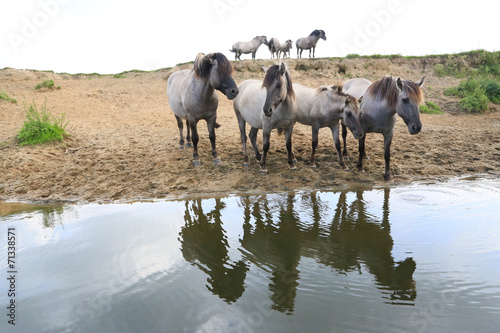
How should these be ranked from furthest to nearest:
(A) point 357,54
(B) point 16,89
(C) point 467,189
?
(A) point 357,54 < (B) point 16,89 < (C) point 467,189

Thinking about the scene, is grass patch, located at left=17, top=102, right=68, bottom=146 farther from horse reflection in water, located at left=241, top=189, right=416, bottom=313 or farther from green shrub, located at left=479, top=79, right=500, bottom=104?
green shrub, located at left=479, top=79, right=500, bottom=104

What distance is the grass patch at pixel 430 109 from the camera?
41.8ft

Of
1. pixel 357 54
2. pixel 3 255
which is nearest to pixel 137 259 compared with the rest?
pixel 3 255

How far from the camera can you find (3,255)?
3.38 m

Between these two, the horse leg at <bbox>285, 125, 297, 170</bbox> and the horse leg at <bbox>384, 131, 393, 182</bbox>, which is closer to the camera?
the horse leg at <bbox>384, 131, 393, 182</bbox>

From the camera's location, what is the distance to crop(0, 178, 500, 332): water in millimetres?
2297

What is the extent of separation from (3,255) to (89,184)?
2594 millimetres

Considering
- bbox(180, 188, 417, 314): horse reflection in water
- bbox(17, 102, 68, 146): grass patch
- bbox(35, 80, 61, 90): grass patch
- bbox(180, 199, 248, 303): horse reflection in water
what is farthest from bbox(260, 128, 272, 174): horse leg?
bbox(35, 80, 61, 90): grass patch

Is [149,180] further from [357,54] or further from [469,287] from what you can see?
[357,54]

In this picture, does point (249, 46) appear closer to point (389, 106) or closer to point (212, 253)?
point (389, 106)

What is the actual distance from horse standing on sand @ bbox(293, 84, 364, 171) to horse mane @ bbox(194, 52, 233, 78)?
1808 millimetres

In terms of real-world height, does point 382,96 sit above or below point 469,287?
above

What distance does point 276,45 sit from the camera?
2206 centimetres

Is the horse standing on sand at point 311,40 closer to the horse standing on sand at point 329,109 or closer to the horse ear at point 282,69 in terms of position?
the horse standing on sand at point 329,109
